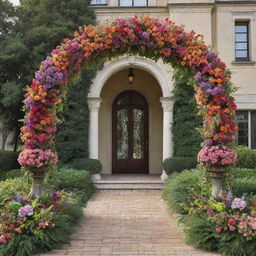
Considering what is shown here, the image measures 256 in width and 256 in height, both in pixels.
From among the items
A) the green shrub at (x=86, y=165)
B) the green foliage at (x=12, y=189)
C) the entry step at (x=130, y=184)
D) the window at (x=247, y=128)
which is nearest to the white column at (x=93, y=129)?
the green shrub at (x=86, y=165)

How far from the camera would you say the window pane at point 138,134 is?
1341cm

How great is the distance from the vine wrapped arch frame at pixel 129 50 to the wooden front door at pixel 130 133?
7.47 metres

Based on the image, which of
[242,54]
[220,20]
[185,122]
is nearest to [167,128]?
[185,122]

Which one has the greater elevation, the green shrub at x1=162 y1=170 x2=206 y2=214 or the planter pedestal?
the planter pedestal

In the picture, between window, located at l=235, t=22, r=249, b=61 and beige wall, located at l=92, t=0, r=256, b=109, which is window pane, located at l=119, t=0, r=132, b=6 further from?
window, located at l=235, t=22, r=249, b=61

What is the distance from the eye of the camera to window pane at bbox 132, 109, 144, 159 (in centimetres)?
1341

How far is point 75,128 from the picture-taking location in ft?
37.7

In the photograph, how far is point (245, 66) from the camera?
1187 centimetres

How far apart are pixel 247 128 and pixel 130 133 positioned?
4405mm

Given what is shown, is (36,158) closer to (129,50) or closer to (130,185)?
(129,50)

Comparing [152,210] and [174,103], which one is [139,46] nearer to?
[152,210]

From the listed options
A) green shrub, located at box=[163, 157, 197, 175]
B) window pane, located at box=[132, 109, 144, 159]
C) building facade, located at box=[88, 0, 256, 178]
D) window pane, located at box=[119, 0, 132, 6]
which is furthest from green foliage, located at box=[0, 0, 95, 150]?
green shrub, located at box=[163, 157, 197, 175]

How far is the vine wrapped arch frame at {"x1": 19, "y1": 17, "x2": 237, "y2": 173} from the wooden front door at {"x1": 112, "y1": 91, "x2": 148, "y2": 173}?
7.47 m

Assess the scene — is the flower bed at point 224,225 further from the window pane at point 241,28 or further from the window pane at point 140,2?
the window pane at point 140,2
